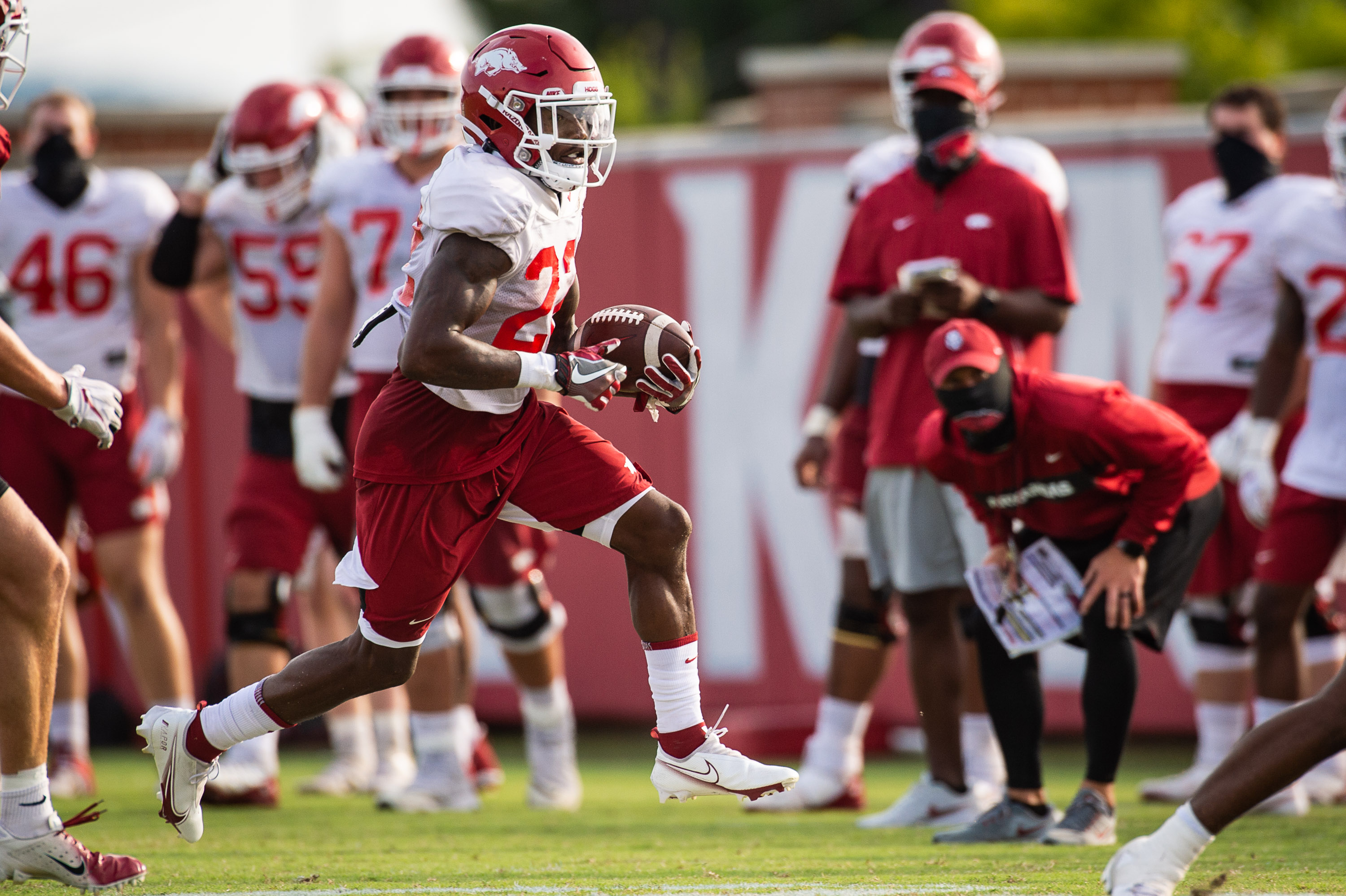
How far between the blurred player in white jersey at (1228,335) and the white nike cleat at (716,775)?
237 cm

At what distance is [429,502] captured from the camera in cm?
372

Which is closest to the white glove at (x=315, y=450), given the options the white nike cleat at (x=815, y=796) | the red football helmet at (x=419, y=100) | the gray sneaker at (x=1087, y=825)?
the red football helmet at (x=419, y=100)

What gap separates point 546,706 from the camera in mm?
5578

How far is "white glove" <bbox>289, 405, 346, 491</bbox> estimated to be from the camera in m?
5.38

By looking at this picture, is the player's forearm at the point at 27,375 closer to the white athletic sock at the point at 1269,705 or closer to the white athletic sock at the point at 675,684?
the white athletic sock at the point at 675,684

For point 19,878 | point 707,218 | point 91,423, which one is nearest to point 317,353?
point 91,423

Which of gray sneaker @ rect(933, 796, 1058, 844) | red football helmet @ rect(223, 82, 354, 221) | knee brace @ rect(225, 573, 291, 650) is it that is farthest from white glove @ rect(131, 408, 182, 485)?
gray sneaker @ rect(933, 796, 1058, 844)

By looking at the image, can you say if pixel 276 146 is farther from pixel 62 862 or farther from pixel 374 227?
pixel 62 862

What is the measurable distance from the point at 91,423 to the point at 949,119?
2.61 m

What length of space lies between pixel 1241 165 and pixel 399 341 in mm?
2915

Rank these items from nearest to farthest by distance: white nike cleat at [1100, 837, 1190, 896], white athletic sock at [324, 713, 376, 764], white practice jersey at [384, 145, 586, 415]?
white nike cleat at [1100, 837, 1190, 896] < white practice jersey at [384, 145, 586, 415] < white athletic sock at [324, 713, 376, 764]

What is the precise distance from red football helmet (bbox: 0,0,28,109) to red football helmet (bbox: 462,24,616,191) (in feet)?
3.22

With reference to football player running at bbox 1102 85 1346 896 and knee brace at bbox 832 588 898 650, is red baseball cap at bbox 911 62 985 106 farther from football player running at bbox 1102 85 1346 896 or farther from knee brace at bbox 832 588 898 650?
knee brace at bbox 832 588 898 650

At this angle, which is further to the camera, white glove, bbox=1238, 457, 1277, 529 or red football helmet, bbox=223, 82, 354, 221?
red football helmet, bbox=223, 82, 354, 221
